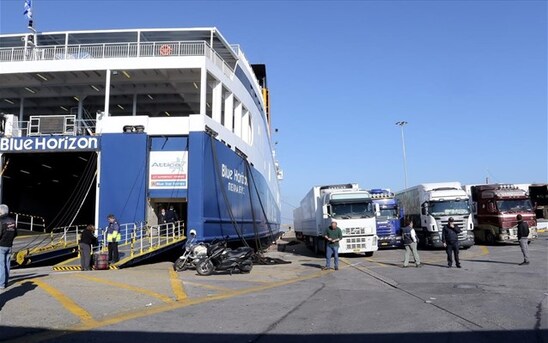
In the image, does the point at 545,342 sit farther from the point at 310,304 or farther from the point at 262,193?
the point at 262,193

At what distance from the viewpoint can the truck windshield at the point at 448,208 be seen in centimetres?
2228

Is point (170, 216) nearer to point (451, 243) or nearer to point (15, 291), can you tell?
point (15, 291)

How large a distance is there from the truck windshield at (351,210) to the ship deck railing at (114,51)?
314 inches

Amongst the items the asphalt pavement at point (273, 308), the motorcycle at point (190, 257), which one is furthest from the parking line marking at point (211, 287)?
the motorcycle at point (190, 257)

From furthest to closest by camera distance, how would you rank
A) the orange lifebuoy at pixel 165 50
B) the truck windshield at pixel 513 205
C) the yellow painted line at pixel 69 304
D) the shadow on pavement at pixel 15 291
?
the truck windshield at pixel 513 205
the orange lifebuoy at pixel 165 50
the shadow on pavement at pixel 15 291
the yellow painted line at pixel 69 304

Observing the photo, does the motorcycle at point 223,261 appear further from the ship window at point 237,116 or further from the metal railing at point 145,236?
the ship window at point 237,116

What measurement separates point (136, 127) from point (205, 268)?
7.05 metres

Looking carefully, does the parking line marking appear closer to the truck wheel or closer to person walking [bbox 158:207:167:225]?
person walking [bbox 158:207:167:225]

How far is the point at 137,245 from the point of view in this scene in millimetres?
15727

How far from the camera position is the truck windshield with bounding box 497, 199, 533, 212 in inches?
930

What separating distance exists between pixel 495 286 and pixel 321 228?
1125 centimetres

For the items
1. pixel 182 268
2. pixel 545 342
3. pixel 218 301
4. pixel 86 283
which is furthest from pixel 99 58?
pixel 545 342

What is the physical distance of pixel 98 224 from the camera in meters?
16.9

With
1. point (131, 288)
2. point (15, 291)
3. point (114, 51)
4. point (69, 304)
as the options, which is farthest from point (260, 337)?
point (114, 51)
